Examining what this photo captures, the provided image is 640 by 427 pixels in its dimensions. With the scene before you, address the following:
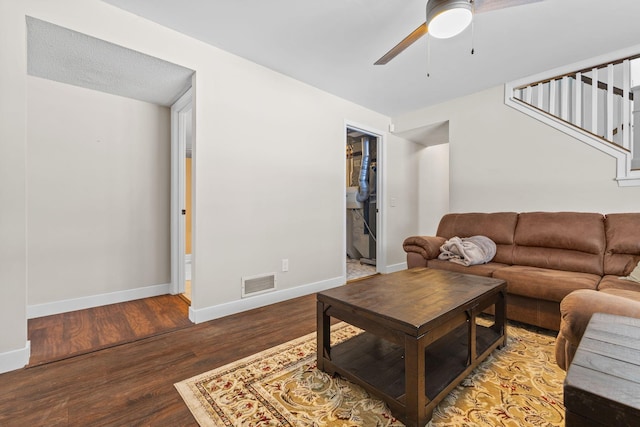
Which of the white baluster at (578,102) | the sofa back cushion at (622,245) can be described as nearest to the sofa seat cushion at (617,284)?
the sofa back cushion at (622,245)

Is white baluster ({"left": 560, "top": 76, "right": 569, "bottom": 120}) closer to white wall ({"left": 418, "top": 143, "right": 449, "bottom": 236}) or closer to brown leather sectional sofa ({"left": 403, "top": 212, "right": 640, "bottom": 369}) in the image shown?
brown leather sectional sofa ({"left": 403, "top": 212, "right": 640, "bottom": 369})

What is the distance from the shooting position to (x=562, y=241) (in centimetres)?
256

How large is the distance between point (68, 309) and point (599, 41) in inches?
213

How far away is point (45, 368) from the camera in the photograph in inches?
67.0

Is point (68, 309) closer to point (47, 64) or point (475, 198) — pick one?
point (47, 64)

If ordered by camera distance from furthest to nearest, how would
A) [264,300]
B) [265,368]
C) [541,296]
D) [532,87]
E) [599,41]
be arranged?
[532,87]
[264,300]
[599,41]
[541,296]
[265,368]

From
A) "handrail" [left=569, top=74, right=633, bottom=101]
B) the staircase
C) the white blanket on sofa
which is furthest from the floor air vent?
"handrail" [left=569, top=74, right=633, bottom=101]

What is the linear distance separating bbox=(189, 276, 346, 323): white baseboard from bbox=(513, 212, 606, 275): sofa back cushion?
2108mm

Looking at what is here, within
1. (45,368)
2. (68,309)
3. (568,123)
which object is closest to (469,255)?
(568,123)

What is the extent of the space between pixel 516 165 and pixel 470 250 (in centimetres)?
137

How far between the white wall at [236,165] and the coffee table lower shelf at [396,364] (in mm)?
1405

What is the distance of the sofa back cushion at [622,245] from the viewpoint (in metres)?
2.24

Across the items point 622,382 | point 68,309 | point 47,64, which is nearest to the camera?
point 622,382

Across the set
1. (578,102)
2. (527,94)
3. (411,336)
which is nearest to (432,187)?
(527,94)
